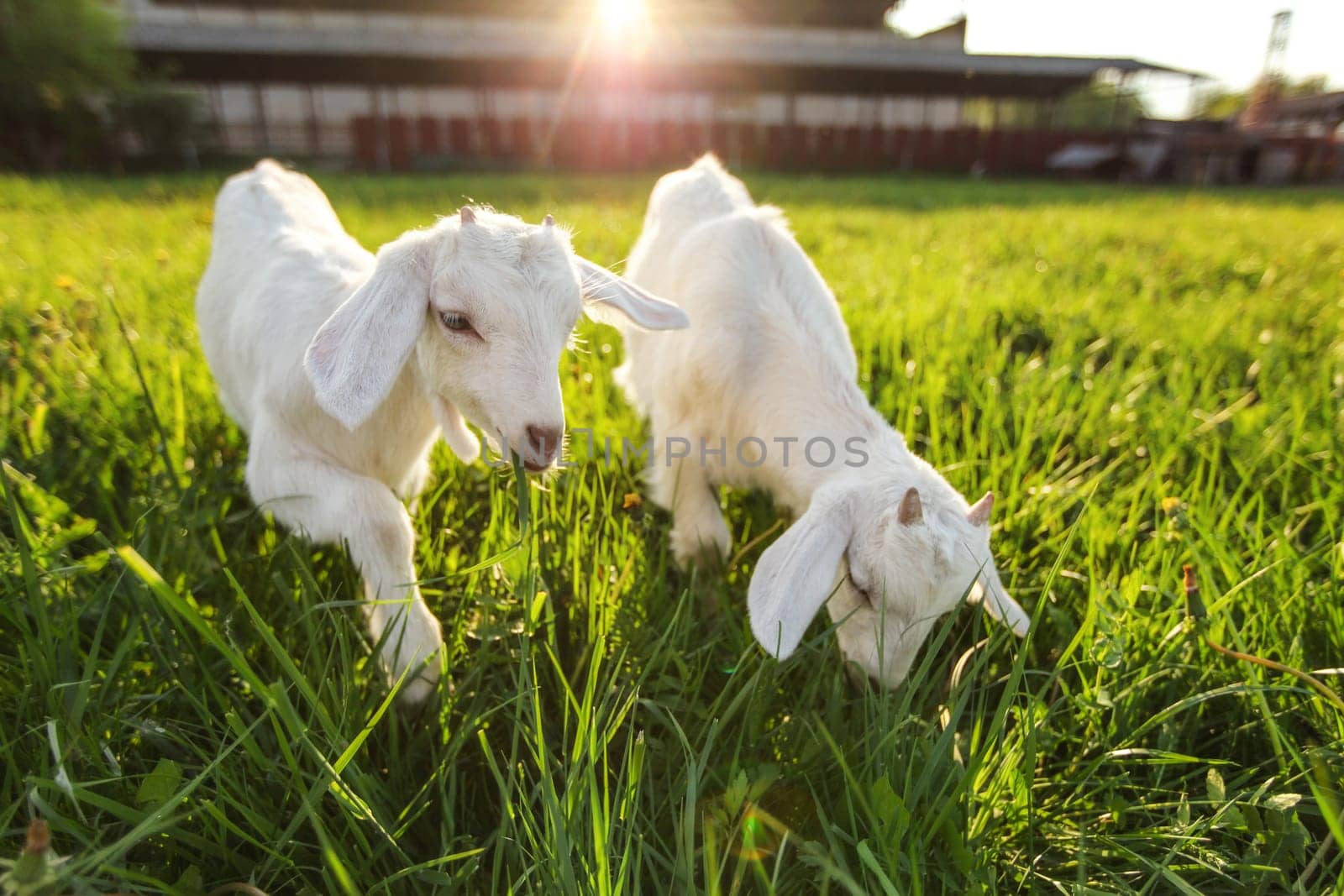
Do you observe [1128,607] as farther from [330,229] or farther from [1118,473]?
[330,229]

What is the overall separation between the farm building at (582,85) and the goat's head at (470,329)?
62.7 ft

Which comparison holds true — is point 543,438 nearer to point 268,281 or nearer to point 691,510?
point 691,510

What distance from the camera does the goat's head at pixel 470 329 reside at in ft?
4.37

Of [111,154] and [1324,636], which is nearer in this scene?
[1324,636]

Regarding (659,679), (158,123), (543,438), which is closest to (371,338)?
(543,438)

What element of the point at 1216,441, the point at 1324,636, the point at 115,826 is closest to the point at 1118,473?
the point at 1216,441

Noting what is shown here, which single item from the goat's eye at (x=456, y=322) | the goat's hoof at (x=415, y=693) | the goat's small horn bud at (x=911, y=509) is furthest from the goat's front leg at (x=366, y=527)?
the goat's small horn bud at (x=911, y=509)

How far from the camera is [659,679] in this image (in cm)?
142

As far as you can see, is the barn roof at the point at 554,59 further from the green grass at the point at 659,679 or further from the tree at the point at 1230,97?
the tree at the point at 1230,97

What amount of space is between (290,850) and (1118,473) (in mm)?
2396

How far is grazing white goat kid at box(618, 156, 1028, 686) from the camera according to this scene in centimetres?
142

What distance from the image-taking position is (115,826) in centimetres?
114

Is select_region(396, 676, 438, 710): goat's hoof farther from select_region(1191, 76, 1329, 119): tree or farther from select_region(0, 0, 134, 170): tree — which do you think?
select_region(1191, 76, 1329, 119): tree

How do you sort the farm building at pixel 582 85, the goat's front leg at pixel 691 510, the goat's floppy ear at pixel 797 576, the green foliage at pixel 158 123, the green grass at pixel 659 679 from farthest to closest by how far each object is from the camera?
the farm building at pixel 582 85
the green foliage at pixel 158 123
the goat's front leg at pixel 691 510
the goat's floppy ear at pixel 797 576
the green grass at pixel 659 679
